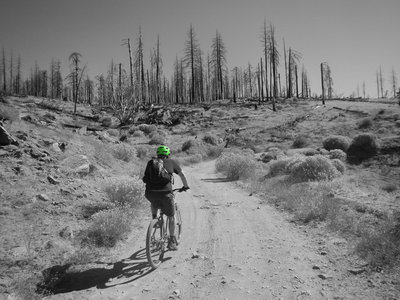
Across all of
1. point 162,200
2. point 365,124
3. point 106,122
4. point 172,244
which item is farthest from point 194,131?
point 162,200

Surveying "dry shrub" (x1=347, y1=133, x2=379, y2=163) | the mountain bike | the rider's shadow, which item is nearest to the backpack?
the mountain bike

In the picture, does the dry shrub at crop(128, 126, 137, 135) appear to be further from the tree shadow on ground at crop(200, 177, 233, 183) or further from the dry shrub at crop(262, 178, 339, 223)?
the dry shrub at crop(262, 178, 339, 223)

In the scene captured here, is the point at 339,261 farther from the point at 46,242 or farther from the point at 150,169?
the point at 46,242

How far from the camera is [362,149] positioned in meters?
18.9

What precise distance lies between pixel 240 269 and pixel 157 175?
7.73 ft

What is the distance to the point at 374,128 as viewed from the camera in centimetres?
2608

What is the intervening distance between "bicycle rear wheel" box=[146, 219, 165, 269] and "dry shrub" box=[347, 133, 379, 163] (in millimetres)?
17069

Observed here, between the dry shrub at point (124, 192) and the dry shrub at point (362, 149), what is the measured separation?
15.6 metres

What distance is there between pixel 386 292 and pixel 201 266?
9.92 ft

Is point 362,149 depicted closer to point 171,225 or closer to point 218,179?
point 218,179

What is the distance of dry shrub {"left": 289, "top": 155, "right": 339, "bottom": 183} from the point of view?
42.0ft

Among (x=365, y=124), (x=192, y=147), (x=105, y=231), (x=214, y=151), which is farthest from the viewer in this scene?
(x=365, y=124)

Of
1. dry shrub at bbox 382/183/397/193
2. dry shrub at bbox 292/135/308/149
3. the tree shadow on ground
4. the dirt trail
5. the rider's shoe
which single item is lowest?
the dirt trail

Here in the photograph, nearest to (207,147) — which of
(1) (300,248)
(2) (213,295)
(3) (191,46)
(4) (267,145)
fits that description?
(4) (267,145)
